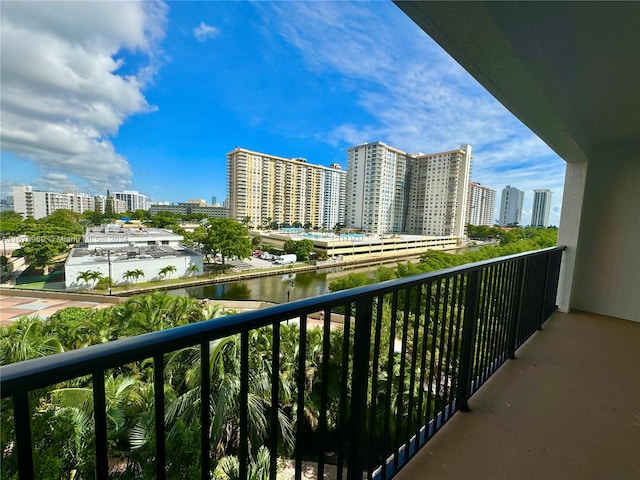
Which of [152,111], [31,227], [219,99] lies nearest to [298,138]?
[219,99]

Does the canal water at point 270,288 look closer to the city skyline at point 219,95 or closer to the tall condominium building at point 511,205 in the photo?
the city skyline at point 219,95

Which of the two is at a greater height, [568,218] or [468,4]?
[468,4]

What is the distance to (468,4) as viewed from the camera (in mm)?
1162

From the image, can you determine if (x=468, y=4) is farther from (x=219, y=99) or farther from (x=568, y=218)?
(x=219, y=99)

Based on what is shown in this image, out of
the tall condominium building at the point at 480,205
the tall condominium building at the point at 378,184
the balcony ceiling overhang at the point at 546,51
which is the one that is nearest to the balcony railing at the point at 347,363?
the balcony ceiling overhang at the point at 546,51

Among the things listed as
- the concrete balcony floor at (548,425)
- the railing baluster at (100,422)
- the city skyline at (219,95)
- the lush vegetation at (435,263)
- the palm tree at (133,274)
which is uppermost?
the city skyline at (219,95)

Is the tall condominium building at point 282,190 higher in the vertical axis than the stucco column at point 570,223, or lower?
higher

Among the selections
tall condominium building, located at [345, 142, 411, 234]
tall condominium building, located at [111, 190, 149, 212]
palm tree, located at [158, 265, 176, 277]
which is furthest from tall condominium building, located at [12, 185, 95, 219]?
tall condominium building, located at [345, 142, 411, 234]

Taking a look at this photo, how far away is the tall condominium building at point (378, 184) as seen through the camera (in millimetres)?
46969

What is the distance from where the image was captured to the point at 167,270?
904 inches

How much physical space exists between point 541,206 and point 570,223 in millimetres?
24644

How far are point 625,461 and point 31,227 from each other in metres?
38.9

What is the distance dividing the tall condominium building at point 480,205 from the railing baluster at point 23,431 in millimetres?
54828

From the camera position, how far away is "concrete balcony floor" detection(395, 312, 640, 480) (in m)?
1.23
